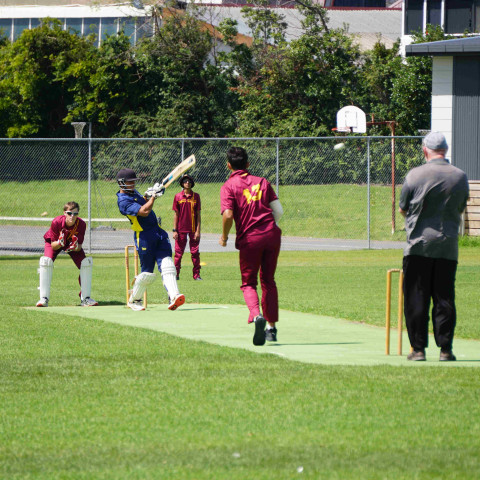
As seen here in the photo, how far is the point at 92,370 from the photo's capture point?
7688mm

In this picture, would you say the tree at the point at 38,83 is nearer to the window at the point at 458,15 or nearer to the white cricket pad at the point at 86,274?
the window at the point at 458,15

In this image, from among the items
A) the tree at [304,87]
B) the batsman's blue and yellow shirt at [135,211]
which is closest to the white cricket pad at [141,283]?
the batsman's blue and yellow shirt at [135,211]

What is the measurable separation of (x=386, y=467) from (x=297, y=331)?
5275 millimetres

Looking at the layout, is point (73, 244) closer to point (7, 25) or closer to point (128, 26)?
point (128, 26)

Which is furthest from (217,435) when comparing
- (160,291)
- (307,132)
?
(307,132)

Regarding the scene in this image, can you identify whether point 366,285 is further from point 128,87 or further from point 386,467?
point 128,87

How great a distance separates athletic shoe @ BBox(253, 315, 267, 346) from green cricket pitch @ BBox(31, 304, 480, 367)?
8 cm

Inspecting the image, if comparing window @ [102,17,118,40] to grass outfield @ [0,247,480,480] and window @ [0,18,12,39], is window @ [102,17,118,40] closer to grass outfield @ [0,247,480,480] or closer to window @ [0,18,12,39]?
window @ [0,18,12,39]

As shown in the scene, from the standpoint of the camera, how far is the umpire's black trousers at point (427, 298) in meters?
7.98

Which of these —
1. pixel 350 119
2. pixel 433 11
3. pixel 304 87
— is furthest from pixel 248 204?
pixel 433 11

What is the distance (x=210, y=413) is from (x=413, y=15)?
43382 millimetres

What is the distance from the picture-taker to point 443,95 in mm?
24859

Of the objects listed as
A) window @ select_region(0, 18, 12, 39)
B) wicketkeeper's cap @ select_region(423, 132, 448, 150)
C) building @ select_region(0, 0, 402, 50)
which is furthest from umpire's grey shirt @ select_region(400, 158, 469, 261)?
window @ select_region(0, 18, 12, 39)

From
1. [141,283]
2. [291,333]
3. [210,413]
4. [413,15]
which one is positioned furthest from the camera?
[413,15]
